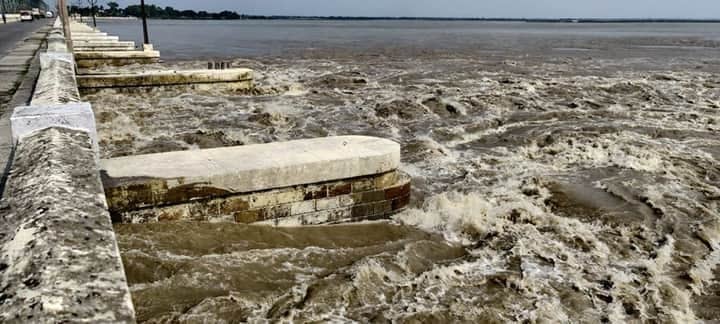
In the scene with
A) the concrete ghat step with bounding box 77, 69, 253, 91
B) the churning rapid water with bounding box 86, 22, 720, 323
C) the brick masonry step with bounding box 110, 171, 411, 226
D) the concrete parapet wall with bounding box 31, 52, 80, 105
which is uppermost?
the concrete parapet wall with bounding box 31, 52, 80, 105

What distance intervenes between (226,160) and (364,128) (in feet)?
21.7

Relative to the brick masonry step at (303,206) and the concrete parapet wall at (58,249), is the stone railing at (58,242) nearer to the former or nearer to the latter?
the concrete parapet wall at (58,249)

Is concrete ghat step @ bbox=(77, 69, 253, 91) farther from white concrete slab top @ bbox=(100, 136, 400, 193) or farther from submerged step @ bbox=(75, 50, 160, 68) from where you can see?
white concrete slab top @ bbox=(100, 136, 400, 193)

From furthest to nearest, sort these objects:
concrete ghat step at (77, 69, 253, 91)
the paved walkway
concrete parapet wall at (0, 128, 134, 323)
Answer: concrete ghat step at (77, 69, 253, 91) → the paved walkway → concrete parapet wall at (0, 128, 134, 323)

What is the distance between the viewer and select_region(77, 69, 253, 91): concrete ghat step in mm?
14523

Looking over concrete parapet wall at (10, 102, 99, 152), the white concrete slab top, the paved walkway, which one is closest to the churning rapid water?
the white concrete slab top

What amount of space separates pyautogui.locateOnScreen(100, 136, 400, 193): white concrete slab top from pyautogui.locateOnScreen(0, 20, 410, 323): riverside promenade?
0.04ft

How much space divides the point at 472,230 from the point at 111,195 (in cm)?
384

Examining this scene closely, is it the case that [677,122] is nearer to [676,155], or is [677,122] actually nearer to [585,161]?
[676,155]

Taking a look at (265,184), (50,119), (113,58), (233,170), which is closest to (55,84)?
(50,119)

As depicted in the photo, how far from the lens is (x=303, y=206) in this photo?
5.51 m

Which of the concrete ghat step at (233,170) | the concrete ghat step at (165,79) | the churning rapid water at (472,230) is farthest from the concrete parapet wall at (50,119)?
the concrete ghat step at (165,79)

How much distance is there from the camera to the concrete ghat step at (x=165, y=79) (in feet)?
47.6

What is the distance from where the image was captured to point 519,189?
7.34 m
